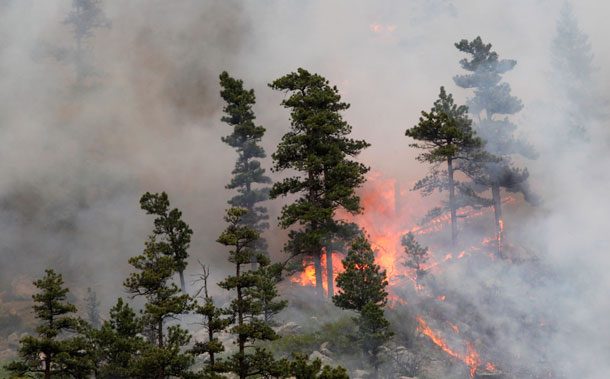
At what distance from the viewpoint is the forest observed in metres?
32.3

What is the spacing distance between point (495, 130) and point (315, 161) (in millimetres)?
20091

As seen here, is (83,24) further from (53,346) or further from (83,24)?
(53,346)

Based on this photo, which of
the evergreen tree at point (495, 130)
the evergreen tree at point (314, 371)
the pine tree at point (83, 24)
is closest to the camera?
the evergreen tree at point (314, 371)

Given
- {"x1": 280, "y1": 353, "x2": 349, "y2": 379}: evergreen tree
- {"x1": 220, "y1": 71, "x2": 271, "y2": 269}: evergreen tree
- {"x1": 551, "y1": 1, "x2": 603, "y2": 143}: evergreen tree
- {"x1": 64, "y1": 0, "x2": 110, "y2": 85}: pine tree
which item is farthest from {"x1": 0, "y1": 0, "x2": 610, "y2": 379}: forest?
{"x1": 64, "y1": 0, "x2": 110, "y2": 85}: pine tree

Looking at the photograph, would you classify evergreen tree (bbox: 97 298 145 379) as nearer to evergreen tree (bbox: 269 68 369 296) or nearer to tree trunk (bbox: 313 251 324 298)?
evergreen tree (bbox: 269 68 369 296)

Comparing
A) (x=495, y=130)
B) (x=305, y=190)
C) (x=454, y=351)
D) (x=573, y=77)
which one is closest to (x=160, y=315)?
(x=305, y=190)

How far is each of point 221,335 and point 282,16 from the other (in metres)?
61.3

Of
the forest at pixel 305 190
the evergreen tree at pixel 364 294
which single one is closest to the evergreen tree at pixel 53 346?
the forest at pixel 305 190

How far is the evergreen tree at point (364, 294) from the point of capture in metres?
31.3

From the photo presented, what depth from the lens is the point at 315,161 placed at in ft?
122

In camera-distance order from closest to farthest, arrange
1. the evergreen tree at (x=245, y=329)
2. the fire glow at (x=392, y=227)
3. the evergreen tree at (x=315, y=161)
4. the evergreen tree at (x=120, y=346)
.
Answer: the evergreen tree at (x=245, y=329)
the evergreen tree at (x=120, y=346)
the evergreen tree at (x=315, y=161)
the fire glow at (x=392, y=227)

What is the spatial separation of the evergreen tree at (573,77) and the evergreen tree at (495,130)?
16733mm

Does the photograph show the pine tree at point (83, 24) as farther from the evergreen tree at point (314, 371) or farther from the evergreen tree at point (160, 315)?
the evergreen tree at point (314, 371)

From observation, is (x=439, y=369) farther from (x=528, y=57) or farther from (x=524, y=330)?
(x=528, y=57)
